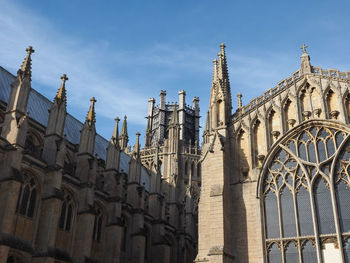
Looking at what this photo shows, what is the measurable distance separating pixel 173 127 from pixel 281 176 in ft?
132

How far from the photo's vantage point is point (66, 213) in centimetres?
3002

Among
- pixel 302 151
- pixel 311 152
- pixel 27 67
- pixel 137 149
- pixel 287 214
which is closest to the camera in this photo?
pixel 287 214

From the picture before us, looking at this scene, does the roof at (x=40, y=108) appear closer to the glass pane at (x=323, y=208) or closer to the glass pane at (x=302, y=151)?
the glass pane at (x=302, y=151)

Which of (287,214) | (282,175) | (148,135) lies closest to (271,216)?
(287,214)

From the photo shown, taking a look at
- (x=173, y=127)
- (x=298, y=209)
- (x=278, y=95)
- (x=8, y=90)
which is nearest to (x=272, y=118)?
(x=278, y=95)

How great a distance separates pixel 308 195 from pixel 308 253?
3.05 metres

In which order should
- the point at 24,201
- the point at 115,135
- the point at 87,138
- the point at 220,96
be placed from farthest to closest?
the point at 115,135, the point at 87,138, the point at 24,201, the point at 220,96

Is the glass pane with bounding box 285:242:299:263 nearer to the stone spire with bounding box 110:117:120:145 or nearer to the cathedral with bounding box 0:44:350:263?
the cathedral with bounding box 0:44:350:263

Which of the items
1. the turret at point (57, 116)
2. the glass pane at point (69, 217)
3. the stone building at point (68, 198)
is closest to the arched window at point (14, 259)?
the stone building at point (68, 198)

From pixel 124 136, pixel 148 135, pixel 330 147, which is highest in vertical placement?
pixel 148 135

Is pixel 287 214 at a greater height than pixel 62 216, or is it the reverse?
pixel 62 216

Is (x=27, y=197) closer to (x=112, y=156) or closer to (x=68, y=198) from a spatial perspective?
(x=68, y=198)

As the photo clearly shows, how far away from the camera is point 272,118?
24406 millimetres

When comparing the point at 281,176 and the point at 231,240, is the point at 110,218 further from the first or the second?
the point at 281,176
